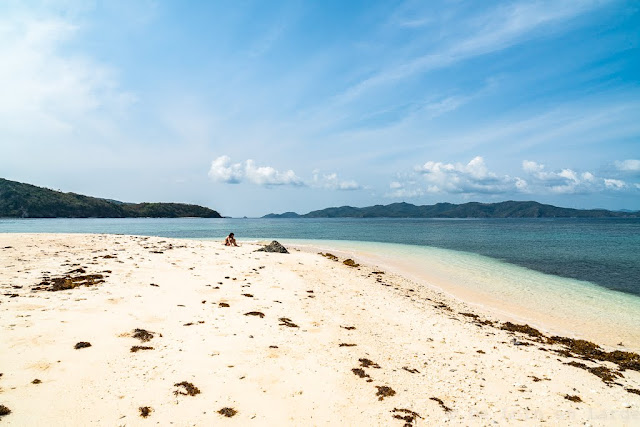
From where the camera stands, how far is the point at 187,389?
597 centimetres

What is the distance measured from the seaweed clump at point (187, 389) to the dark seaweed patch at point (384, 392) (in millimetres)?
3606

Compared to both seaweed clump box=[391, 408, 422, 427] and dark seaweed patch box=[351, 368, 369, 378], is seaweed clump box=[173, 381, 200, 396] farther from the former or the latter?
seaweed clump box=[391, 408, 422, 427]

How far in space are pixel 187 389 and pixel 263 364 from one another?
5.81ft

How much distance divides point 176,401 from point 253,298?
7.24m

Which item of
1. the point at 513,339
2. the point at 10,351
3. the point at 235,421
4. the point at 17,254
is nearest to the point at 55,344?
the point at 10,351

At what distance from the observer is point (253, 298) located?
12.8 metres

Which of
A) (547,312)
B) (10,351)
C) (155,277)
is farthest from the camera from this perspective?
(547,312)

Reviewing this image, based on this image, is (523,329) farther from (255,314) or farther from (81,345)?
(81,345)

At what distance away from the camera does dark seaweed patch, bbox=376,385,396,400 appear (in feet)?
21.0

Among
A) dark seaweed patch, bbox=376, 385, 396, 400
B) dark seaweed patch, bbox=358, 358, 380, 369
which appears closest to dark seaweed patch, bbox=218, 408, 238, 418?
dark seaweed patch, bbox=376, 385, 396, 400

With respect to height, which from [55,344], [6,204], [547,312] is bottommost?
[547,312]

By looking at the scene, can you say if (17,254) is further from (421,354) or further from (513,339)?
(513,339)

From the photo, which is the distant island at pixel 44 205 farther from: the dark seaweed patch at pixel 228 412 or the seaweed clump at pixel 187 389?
the dark seaweed patch at pixel 228 412

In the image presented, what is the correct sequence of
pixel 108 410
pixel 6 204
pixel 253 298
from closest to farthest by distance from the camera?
pixel 108 410
pixel 253 298
pixel 6 204
